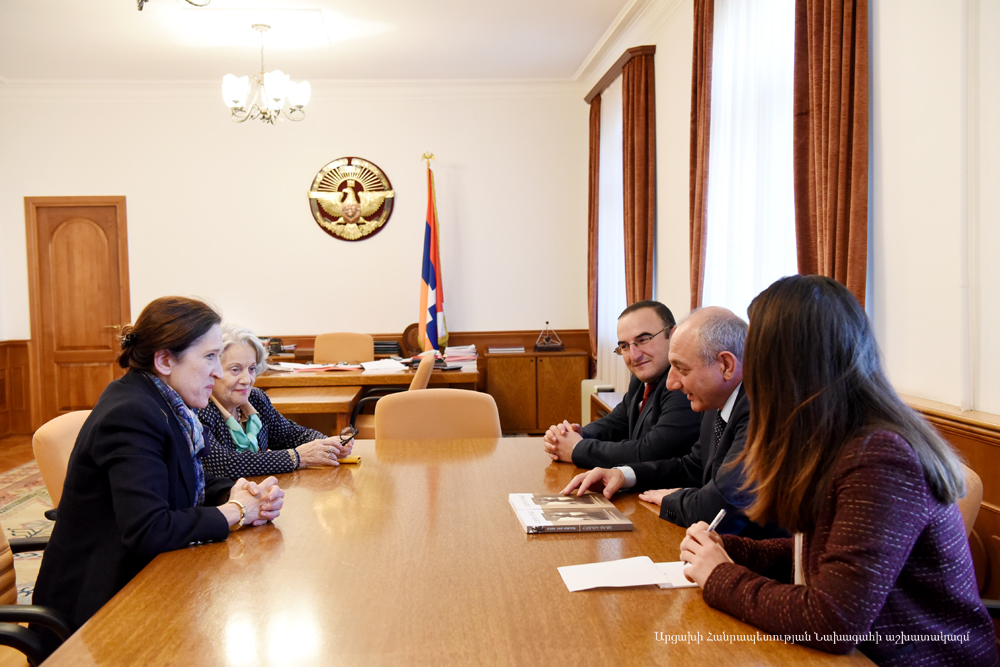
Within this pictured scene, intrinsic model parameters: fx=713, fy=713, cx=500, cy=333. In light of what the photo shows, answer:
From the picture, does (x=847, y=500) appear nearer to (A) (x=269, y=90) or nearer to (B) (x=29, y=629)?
(B) (x=29, y=629)

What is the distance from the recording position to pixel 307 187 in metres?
6.94

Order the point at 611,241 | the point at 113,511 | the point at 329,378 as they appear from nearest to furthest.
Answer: the point at 113,511 → the point at 329,378 → the point at 611,241

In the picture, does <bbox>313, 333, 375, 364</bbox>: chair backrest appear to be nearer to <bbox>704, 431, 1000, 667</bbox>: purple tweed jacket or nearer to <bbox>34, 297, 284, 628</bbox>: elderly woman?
<bbox>34, 297, 284, 628</bbox>: elderly woman

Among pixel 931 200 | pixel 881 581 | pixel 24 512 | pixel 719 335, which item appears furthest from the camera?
pixel 24 512

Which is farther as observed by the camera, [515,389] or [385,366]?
[515,389]

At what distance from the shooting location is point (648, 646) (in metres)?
1.15

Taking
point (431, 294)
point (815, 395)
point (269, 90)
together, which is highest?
point (269, 90)

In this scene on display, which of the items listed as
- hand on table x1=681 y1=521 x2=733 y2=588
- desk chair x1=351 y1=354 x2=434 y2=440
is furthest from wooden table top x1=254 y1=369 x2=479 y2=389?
hand on table x1=681 y1=521 x2=733 y2=588

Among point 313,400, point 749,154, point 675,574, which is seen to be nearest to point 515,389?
point 313,400

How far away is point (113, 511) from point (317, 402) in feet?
7.73

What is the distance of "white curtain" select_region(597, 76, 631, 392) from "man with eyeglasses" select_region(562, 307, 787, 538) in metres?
3.47

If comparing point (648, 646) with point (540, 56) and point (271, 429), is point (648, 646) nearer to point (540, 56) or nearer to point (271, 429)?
point (271, 429)

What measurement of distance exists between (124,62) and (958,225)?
6.45m

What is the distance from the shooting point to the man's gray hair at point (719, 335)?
193 centimetres
